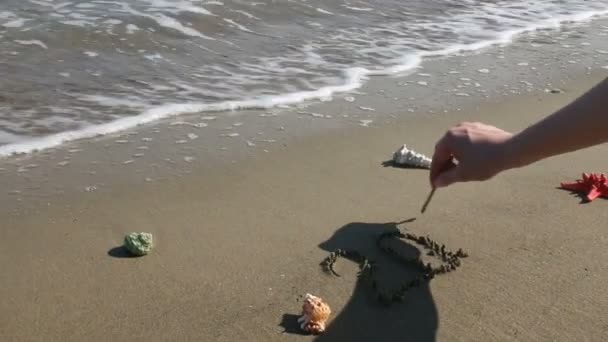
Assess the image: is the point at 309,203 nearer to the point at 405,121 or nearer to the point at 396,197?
the point at 396,197

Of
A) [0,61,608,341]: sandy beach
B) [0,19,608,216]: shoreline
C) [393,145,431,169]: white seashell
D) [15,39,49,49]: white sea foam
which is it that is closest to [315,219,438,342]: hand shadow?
[0,61,608,341]: sandy beach

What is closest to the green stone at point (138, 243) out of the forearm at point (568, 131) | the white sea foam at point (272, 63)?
the white sea foam at point (272, 63)

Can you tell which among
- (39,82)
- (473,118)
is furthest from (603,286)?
(39,82)

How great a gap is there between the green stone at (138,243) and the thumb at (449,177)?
4.96ft

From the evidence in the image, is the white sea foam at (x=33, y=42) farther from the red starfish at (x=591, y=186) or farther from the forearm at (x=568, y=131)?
the forearm at (x=568, y=131)

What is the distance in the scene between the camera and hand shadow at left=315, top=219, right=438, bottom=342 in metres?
2.78

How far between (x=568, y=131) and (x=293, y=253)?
167 cm

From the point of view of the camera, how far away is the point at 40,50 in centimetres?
629

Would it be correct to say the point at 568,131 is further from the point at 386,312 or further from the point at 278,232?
the point at 278,232

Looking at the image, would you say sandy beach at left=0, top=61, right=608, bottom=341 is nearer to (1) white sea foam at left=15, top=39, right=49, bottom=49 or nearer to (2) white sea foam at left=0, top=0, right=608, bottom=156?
(2) white sea foam at left=0, top=0, right=608, bottom=156

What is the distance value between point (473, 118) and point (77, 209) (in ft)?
9.06

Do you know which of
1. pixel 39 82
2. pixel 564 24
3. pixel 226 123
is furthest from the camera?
pixel 564 24

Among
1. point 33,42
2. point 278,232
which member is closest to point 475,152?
point 278,232

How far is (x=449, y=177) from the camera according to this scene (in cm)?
215
